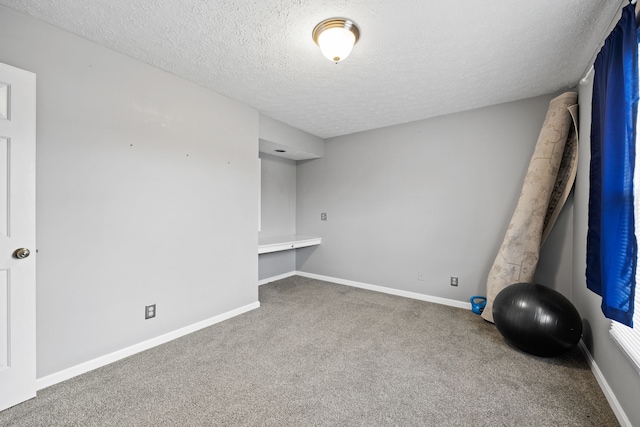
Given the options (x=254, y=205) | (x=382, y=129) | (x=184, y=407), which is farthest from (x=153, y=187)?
(x=382, y=129)

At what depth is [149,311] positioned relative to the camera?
94.0 inches

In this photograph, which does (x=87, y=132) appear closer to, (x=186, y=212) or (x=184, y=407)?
(x=186, y=212)

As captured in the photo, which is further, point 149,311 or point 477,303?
point 477,303

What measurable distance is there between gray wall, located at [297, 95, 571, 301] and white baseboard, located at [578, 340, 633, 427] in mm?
866

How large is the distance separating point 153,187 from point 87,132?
23.3 inches

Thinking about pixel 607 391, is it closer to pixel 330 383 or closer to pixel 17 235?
pixel 330 383

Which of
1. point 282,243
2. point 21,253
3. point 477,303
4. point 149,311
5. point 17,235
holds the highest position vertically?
point 17,235

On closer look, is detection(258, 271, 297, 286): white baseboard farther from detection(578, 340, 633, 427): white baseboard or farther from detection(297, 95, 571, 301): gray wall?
detection(578, 340, 633, 427): white baseboard

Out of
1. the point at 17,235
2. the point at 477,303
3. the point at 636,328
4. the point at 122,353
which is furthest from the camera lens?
the point at 477,303

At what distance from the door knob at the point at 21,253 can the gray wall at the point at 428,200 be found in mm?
3496

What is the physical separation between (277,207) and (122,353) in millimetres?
2905

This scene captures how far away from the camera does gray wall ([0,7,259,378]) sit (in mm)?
1868

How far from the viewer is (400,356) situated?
2.27 meters

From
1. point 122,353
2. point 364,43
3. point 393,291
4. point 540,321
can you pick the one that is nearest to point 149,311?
point 122,353
